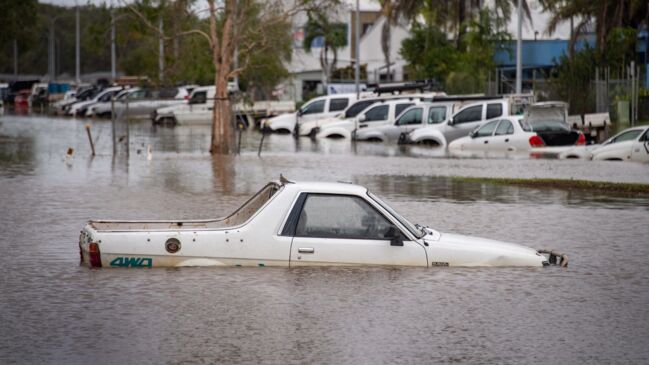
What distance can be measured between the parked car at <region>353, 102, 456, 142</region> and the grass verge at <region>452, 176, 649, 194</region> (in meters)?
16.1

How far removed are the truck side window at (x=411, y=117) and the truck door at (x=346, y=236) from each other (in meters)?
31.4

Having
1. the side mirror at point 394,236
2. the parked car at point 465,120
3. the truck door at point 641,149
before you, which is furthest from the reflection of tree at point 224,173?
the side mirror at point 394,236

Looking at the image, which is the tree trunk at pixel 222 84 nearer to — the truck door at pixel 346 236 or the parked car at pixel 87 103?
the truck door at pixel 346 236

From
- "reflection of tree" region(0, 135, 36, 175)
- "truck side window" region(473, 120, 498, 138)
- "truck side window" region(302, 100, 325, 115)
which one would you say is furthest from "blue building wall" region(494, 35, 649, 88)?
"reflection of tree" region(0, 135, 36, 175)

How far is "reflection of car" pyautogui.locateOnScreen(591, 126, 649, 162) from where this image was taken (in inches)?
1289

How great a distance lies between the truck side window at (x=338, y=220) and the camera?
13.5 metres

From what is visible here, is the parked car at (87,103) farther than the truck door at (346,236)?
Yes

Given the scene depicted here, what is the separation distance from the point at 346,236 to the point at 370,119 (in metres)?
33.7

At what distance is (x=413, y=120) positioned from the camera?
148ft

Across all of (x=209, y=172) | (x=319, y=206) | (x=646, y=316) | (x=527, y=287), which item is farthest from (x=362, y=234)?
(x=209, y=172)

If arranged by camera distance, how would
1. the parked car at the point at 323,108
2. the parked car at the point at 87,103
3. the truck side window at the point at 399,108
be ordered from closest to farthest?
the truck side window at the point at 399,108, the parked car at the point at 323,108, the parked car at the point at 87,103

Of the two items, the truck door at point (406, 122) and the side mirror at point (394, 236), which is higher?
the truck door at point (406, 122)

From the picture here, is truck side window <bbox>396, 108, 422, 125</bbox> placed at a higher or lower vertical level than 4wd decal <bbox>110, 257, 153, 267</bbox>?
higher

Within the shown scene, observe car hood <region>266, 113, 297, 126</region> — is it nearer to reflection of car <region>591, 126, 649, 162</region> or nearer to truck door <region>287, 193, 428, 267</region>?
reflection of car <region>591, 126, 649, 162</region>
